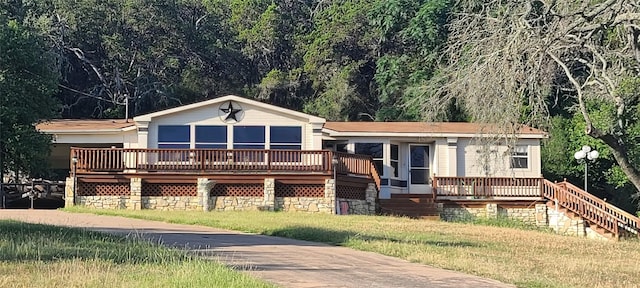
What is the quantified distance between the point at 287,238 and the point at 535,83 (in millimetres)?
6629

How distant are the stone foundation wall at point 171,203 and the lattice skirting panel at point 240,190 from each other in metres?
0.73

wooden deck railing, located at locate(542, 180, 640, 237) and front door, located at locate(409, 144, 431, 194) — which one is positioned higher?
front door, located at locate(409, 144, 431, 194)

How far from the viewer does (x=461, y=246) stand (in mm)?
16625

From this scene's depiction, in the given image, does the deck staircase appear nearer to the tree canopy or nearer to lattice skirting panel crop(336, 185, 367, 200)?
lattice skirting panel crop(336, 185, 367, 200)

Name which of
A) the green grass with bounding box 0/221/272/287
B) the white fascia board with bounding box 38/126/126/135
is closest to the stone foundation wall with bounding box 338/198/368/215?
the white fascia board with bounding box 38/126/126/135

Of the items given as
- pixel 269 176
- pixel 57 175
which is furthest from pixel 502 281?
pixel 57 175

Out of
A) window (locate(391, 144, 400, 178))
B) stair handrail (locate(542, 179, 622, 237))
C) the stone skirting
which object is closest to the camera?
stair handrail (locate(542, 179, 622, 237))

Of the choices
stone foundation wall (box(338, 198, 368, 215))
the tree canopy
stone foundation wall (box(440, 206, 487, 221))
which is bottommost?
stone foundation wall (box(440, 206, 487, 221))

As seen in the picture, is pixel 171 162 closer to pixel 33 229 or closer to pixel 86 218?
pixel 86 218

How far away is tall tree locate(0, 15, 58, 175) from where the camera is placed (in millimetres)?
27094

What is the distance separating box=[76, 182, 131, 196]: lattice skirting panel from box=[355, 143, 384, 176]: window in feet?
28.4

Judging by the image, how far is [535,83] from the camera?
12969 mm

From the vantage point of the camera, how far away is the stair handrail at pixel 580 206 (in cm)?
2533

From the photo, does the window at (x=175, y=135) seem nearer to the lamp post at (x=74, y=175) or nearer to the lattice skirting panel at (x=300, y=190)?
the lamp post at (x=74, y=175)
